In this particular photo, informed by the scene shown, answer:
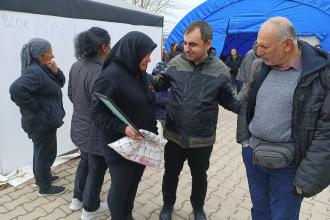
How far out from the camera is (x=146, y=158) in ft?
7.35

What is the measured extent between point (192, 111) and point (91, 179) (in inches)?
43.1

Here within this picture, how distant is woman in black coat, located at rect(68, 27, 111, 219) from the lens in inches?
103

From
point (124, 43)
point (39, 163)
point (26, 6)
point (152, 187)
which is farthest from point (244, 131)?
point (26, 6)

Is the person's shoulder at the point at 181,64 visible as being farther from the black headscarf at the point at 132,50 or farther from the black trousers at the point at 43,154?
the black trousers at the point at 43,154

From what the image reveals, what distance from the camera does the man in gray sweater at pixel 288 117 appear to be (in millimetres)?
1759

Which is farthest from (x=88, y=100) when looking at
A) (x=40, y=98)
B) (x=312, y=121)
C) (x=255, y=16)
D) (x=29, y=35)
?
(x=255, y=16)

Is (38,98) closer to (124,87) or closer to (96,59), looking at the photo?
(96,59)

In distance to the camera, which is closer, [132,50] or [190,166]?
[132,50]

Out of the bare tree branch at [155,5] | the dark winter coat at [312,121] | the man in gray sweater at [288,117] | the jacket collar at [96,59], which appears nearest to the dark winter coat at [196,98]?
the man in gray sweater at [288,117]

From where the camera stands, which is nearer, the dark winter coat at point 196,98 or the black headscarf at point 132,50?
the black headscarf at point 132,50

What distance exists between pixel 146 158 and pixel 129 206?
0.59 m

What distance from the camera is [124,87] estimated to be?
212 centimetres

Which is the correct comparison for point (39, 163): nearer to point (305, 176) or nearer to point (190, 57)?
point (190, 57)

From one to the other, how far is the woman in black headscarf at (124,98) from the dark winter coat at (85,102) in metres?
0.40
